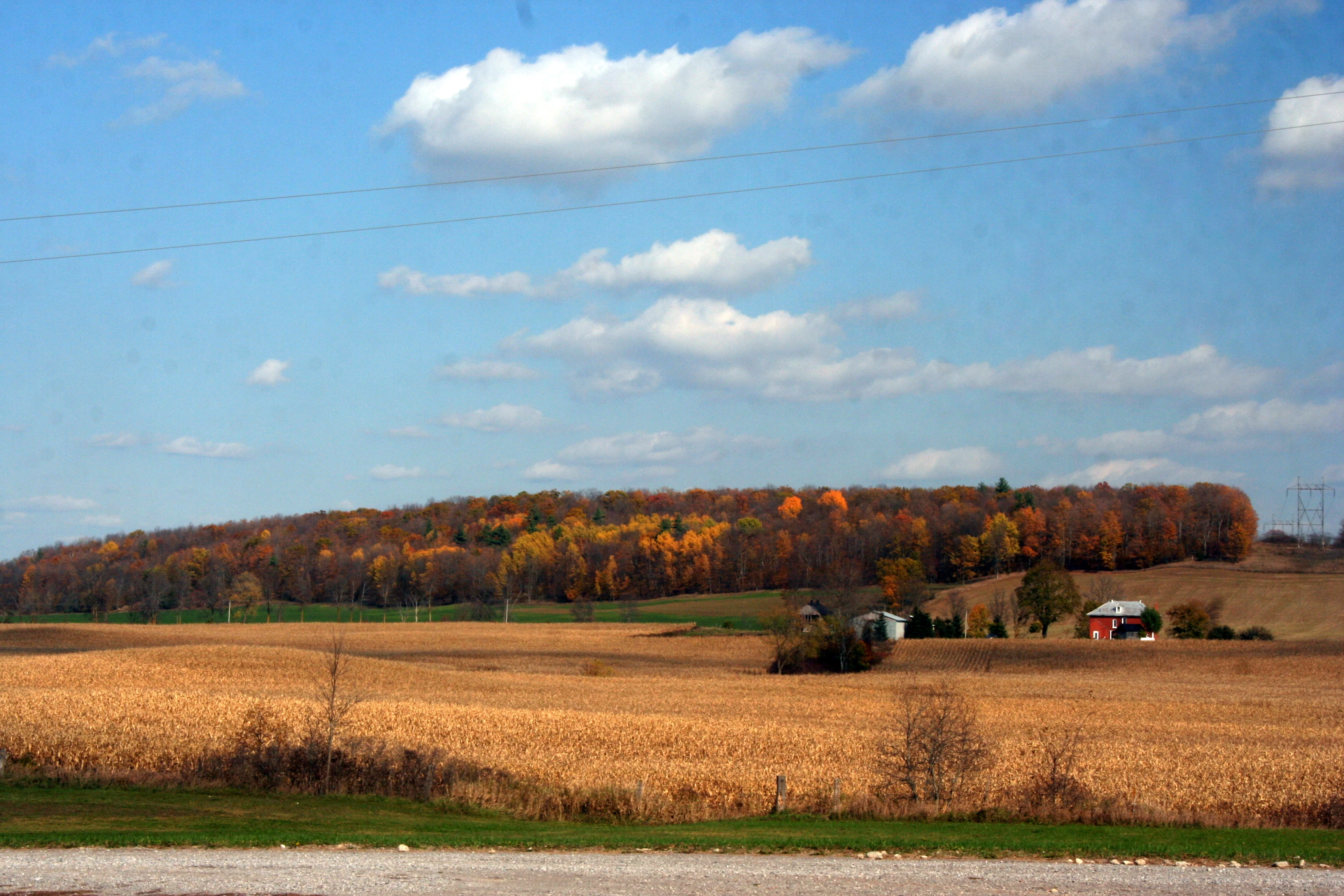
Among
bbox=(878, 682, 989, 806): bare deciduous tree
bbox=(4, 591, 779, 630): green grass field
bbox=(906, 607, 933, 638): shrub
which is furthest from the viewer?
bbox=(4, 591, 779, 630): green grass field

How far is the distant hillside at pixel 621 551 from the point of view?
13638cm

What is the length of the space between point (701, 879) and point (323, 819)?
9302mm

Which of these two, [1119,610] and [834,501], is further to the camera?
[834,501]

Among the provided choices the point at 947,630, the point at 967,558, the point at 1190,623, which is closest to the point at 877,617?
the point at 947,630

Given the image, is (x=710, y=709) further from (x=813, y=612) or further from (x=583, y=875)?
(x=813, y=612)

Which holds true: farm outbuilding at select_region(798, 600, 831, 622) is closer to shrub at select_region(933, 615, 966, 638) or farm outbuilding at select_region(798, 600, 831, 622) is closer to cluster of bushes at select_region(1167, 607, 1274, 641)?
shrub at select_region(933, 615, 966, 638)

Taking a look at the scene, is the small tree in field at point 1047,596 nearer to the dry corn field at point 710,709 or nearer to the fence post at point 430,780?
the dry corn field at point 710,709

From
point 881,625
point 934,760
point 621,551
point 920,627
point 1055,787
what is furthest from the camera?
point 621,551

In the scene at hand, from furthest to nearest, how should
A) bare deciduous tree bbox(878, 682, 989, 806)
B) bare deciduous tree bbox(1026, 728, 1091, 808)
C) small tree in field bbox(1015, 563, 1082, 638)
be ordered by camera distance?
small tree in field bbox(1015, 563, 1082, 638)
bare deciduous tree bbox(878, 682, 989, 806)
bare deciduous tree bbox(1026, 728, 1091, 808)

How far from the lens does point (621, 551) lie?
6053 inches

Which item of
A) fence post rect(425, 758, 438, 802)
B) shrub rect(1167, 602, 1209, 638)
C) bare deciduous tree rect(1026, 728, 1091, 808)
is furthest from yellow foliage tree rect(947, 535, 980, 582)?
fence post rect(425, 758, 438, 802)

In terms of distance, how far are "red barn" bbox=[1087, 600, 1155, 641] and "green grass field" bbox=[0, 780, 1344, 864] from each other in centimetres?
8376

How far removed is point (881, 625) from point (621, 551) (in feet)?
229

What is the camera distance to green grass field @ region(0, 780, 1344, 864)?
15312 mm
